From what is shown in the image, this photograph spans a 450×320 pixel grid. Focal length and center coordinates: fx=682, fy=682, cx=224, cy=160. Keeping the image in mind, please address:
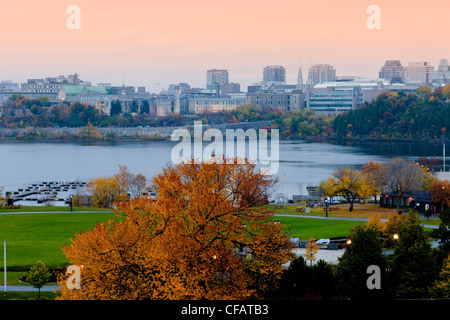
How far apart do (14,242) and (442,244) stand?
28.9ft

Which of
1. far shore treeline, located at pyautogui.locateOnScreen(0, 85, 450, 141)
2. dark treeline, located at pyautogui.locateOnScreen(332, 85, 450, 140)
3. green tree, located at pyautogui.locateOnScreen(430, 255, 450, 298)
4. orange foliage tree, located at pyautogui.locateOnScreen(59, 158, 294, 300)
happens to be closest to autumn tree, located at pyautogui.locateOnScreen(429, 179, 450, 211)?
green tree, located at pyautogui.locateOnScreen(430, 255, 450, 298)

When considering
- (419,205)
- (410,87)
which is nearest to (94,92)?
(410,87)

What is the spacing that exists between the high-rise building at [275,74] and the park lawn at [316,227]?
119728mm

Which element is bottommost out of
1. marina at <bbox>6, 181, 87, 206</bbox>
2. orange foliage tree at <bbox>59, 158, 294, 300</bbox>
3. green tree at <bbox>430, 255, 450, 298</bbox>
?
marina at <bbox>6, 181, 87, 206</bbox>

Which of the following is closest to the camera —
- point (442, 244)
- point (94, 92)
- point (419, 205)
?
point (442, 244)

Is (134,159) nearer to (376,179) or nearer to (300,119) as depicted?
(376,179)

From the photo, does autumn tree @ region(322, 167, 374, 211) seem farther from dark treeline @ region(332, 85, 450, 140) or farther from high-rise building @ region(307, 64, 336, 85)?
high-rise building @ region(307, 64, 336, 85)

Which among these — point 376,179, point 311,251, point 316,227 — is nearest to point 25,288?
point 311,251

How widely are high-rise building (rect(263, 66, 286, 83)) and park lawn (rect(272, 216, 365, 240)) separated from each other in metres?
120

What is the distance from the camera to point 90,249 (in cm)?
823

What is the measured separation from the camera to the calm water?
35.3m

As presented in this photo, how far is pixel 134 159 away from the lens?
45.7 metres
